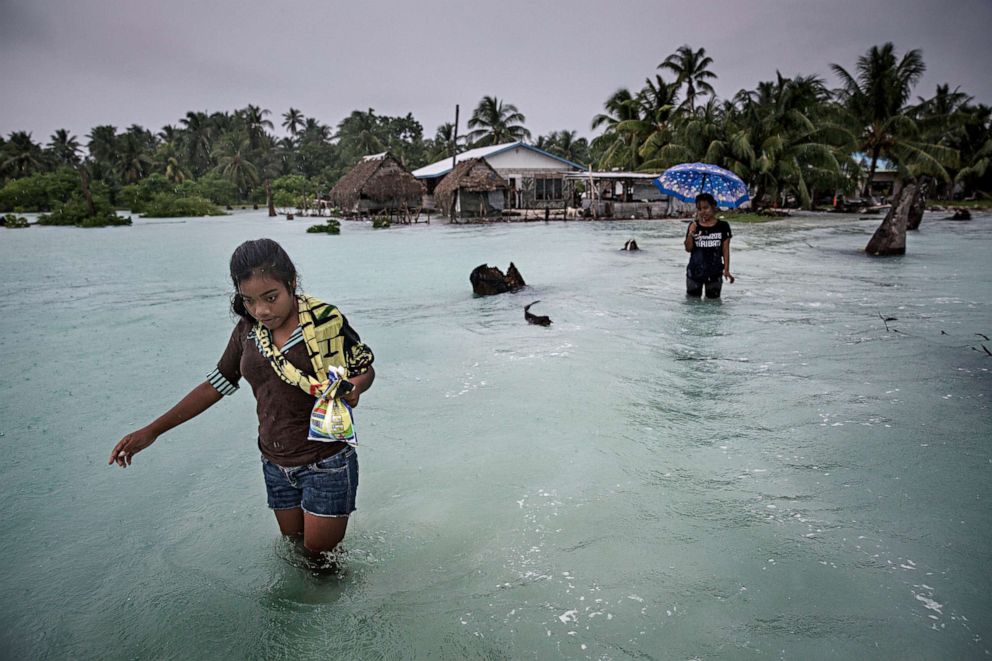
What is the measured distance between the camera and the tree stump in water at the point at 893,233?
13.7 m

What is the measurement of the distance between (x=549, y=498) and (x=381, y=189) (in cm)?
2836

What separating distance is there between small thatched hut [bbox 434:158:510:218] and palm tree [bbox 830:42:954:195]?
17.4m

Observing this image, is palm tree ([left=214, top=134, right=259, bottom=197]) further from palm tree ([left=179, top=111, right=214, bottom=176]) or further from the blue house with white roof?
the blue house with white roof

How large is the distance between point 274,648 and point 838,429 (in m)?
3.88

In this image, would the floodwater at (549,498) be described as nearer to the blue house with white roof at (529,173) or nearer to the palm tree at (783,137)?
the palm tree at (783,137)

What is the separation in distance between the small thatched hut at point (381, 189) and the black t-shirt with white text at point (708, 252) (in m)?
23.2

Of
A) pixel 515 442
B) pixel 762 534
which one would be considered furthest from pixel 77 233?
pixel 762 534

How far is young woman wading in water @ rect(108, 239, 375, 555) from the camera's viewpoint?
204 centimetres

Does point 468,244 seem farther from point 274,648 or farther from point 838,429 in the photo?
point 274,648

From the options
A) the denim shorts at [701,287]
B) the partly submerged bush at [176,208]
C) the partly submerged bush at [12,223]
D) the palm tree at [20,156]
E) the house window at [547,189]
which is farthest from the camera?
the palm tree at [20,156]

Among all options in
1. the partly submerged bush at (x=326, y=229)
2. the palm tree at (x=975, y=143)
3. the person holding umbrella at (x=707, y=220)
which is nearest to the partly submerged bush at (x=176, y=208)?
the partly submerged bush at (x=326, y=229)

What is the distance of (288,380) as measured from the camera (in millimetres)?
2088

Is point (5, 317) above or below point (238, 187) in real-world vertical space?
below

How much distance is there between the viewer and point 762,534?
3.08 meters
